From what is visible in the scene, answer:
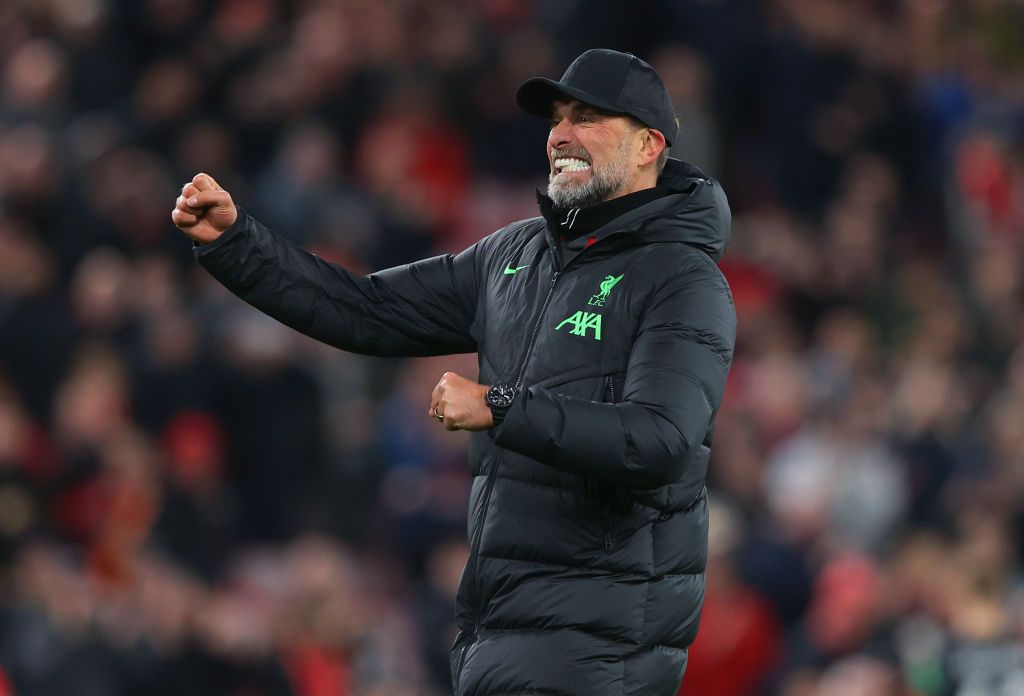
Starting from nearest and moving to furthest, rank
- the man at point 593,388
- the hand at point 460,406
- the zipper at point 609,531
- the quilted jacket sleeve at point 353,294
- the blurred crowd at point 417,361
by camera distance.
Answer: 1. the hand at point 460,406
2. the man at point 593,388
3. the zipper at point 609,531
4. the quilted jacket sleeve at point 353,294
5. the blurred crowd at point 417,361

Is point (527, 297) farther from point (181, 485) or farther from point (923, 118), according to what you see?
point (923, 118)

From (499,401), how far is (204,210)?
0.98 meters

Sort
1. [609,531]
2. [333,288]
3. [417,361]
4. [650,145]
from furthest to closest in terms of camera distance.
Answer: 1. [417,361]
2. [333,288]
3. [650,145]
4. [609,531]

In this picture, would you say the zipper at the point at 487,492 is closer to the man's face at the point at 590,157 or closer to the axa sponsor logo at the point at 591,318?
the axa sponsor logo at the point at 591,318

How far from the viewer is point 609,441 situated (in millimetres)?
3721

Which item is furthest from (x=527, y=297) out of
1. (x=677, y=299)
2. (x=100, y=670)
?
(x=100, y=670)

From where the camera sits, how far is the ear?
4242 millimetres

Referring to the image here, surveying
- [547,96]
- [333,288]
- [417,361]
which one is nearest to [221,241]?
[333,288]

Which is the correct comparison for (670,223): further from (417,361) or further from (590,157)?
(417,361)

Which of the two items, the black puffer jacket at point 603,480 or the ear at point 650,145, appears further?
the ear at point 650,145

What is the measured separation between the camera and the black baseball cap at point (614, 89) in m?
4.14

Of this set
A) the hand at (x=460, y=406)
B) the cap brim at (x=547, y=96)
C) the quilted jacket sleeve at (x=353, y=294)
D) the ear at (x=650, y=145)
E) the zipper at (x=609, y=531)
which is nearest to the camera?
the hand at (x=460, y=406)

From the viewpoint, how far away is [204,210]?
14.2 ft

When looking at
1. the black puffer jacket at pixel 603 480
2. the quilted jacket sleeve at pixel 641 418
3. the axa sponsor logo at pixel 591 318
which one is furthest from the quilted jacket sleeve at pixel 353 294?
the quilted jacket sleeve at pixel 641 418
